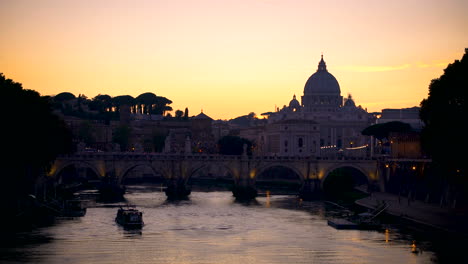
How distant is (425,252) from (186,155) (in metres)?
70.0

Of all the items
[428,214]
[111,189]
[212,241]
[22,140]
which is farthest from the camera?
[111,189]

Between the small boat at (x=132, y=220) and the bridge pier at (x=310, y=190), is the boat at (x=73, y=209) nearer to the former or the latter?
the small boat at (x=132, y=220)

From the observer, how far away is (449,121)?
8875cm

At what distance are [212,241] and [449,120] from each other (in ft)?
77.3

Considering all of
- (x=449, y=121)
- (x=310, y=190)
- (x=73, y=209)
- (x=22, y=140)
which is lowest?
(x=73, y=209)

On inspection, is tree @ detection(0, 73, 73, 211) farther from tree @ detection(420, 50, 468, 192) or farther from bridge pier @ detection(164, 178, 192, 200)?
tree @ detection(420, 50, 468, 192)

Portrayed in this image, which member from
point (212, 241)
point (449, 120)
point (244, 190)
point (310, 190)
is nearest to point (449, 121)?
point (449, 120)

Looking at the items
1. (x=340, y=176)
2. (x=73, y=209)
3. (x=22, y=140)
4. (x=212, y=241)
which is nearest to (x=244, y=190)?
(x=340, y=176)

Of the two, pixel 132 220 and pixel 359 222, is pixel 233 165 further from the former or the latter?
pixel 359 222

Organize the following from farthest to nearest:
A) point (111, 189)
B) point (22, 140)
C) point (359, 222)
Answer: point (111, 189)
point (22, 140)
point (359, 222)

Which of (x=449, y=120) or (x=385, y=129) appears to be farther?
(x=385, y=129)

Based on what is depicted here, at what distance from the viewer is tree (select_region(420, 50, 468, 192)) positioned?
286ft

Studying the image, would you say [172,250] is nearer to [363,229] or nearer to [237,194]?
[363,229]

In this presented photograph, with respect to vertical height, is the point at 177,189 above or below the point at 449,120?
below
